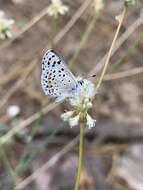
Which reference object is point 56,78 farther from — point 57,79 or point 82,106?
point 82,106

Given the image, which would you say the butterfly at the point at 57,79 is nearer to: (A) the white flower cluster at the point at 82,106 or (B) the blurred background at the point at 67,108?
(A) the white flower cluster at the point at 82,106

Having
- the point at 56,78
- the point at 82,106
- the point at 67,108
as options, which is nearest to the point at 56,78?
the point at 56,78

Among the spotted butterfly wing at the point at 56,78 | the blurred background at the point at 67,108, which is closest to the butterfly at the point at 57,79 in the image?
the spotted butterfly wing at the point at 56,78

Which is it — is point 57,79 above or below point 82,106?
above

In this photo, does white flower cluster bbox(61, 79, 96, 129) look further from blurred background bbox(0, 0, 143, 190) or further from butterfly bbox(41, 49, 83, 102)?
blurred background bbox(0, 0, 143, 190)

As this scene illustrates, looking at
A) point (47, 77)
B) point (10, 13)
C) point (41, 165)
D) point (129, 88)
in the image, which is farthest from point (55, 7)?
point (10, 13)

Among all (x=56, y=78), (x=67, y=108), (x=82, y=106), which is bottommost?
(x=82, y=106)
